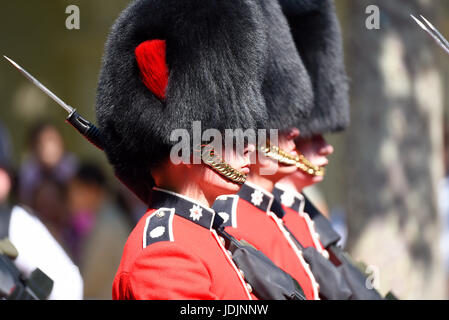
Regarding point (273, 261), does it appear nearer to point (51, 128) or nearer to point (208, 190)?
point (208, 190)

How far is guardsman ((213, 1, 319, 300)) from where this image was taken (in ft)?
9.16

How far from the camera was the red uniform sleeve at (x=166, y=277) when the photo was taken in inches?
79.0

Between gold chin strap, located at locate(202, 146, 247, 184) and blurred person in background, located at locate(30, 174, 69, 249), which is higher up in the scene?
gold chin strap, located at locate(202, 146, 247, 184)

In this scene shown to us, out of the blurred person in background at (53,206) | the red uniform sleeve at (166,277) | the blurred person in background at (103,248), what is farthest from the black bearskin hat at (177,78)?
the blurred person in background at (53,206)

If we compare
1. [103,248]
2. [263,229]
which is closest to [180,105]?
[263,229]

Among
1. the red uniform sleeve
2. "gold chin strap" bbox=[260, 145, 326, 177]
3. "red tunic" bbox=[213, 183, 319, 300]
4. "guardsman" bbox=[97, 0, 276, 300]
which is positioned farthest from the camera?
"gold chin strap" bbox=[260, 145, 326, 177]

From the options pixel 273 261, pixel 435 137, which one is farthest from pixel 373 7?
pixel 273 261

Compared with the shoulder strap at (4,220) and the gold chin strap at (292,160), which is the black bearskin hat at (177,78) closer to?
the gold chin strap at (292,160)

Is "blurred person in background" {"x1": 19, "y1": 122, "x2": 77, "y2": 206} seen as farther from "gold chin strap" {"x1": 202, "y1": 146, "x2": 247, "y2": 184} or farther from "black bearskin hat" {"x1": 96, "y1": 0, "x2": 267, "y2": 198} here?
"gold chin strap" {"x1": 202, "y1": 146, "x2": 247, "y2": 184}

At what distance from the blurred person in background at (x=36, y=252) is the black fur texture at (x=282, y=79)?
916 millimetres

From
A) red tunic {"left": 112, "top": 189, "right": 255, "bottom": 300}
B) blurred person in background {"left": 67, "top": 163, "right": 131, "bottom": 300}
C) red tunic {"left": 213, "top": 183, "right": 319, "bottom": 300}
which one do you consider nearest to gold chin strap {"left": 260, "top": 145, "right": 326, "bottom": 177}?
red tunic {"left": 213, "top": 183, "right": 319, "bottom": 300}

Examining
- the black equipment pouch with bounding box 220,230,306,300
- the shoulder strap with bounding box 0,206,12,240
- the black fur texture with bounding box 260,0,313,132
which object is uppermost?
the black fur texture with bounding box 260,0,313,132

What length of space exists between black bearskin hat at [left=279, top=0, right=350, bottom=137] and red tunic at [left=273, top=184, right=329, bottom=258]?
30cm

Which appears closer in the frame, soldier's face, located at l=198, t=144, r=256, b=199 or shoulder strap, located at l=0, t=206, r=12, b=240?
soldier's face, located at l=198, t=144, r=256, b=199
